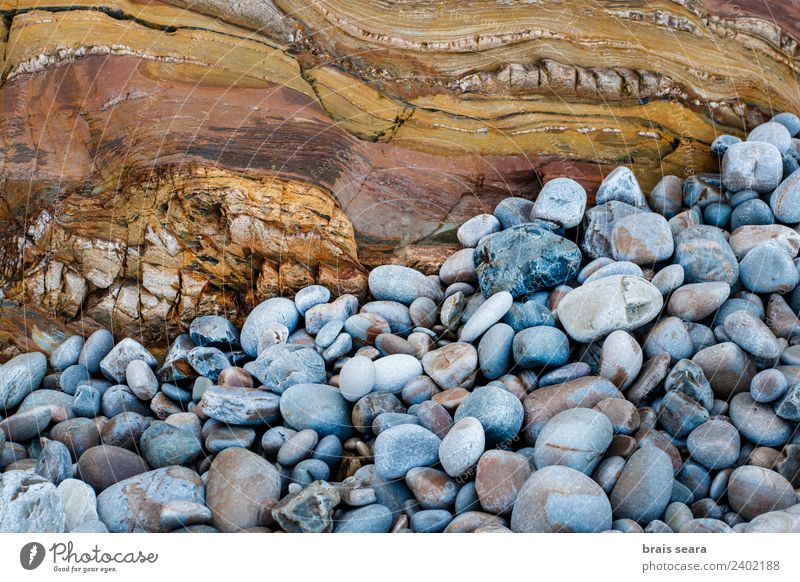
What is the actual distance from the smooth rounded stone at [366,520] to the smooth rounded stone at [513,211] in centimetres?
162

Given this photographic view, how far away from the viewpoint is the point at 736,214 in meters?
3.31

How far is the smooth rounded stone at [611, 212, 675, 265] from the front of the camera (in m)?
3.13

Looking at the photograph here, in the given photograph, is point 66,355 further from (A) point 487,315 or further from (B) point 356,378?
(A) point 487,315

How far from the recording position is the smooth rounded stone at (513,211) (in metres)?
3.44

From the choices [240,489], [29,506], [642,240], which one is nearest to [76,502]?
[29,506]

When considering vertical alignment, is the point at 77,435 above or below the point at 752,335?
below

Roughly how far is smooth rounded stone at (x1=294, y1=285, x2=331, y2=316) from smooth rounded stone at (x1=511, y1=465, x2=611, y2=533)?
1.40 m

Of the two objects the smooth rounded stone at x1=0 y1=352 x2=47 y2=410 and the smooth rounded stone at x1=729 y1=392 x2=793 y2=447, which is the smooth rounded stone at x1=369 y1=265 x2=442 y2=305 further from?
the smooth rounded stone at x1=0 y1=352 x2=47 y2=410

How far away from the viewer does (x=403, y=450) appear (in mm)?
2500

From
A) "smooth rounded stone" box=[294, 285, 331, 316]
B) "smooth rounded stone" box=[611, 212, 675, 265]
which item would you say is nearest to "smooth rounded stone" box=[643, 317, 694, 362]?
"smooth rounded stone" box=[611, 212, 675, 265]

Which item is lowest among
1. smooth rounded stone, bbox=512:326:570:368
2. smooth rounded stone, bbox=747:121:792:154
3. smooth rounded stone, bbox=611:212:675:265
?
smooth rounded stone, bbox=512:326:570:368

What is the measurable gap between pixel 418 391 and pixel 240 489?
78 centimetres

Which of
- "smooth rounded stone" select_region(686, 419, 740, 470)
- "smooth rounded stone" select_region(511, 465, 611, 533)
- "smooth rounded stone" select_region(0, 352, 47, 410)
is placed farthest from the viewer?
"smooth rounded stone" select_region(0, 352, 47, 410)
